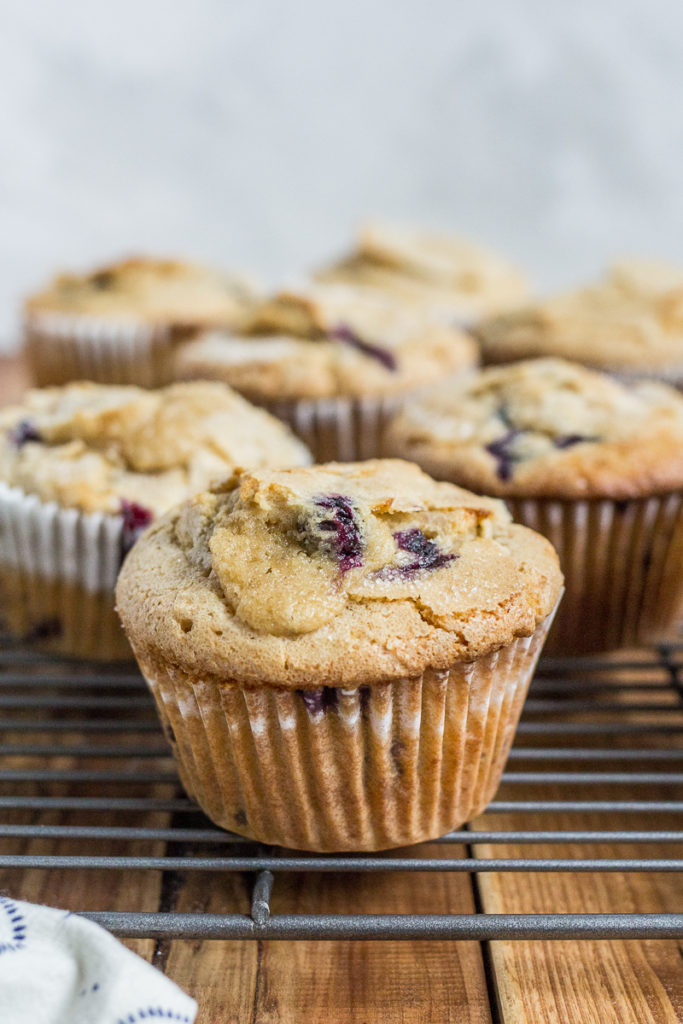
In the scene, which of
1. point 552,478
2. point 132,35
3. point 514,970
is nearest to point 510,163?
point 132,35

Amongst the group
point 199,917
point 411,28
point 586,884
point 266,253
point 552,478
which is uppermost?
point 411,28

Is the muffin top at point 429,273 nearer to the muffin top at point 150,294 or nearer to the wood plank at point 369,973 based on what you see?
the muffin top at point 150,294

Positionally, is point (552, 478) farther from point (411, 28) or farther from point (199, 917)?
point (411, 28)

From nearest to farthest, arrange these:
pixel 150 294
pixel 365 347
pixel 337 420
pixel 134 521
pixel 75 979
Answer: pixel 75 979 → pixel 134 521 → pixel 337 420 → pixel 365 347 → pixel 150 294

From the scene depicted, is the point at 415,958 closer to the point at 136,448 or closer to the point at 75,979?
the point at 75,979

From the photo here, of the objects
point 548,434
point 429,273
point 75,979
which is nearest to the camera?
point 75,979

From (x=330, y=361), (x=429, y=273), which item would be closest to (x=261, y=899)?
(x=330, y=361)

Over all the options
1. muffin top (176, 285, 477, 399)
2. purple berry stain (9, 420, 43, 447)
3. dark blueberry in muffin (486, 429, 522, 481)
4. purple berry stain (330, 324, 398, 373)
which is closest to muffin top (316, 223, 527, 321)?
muffin top (176, 285, 477, 399)
